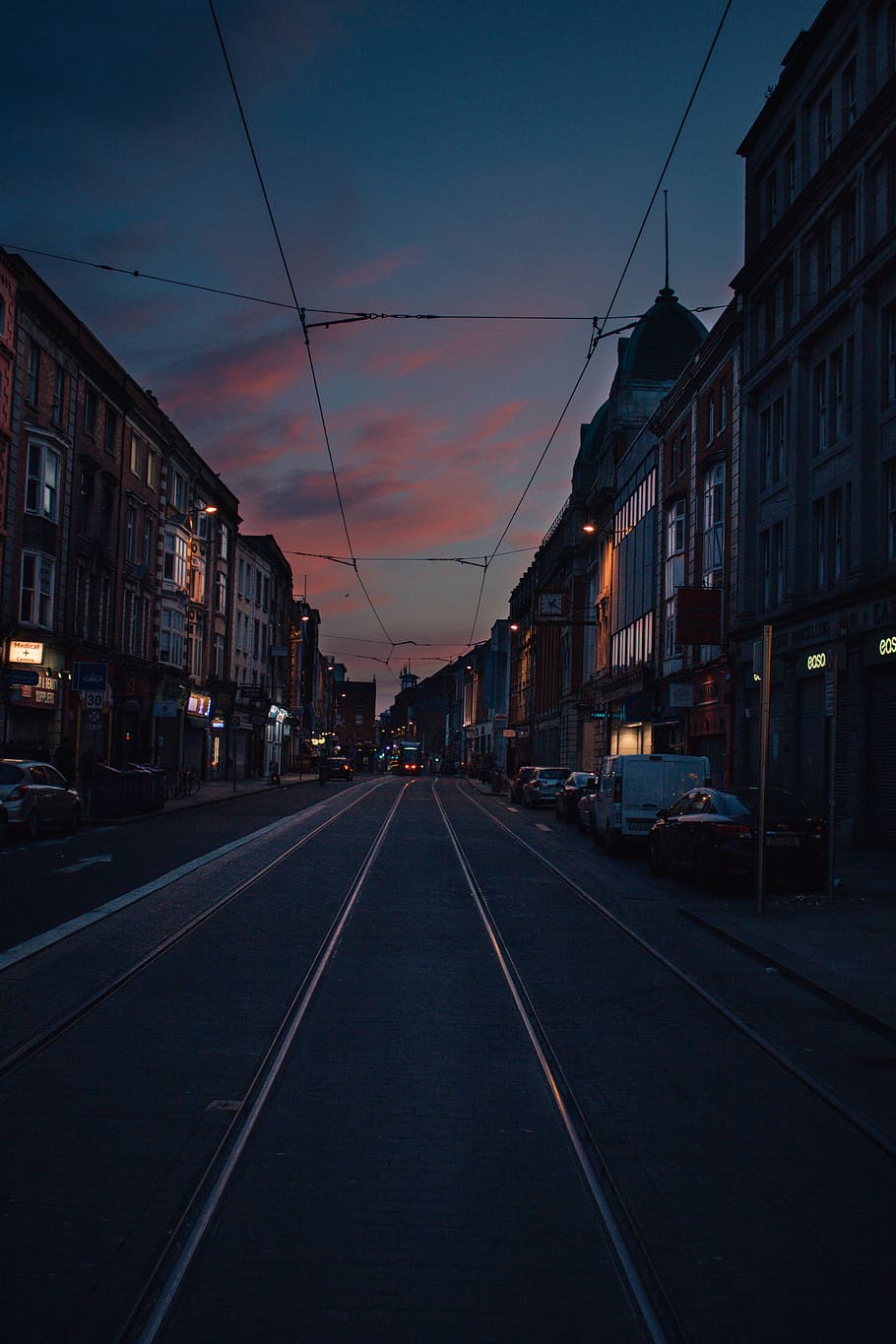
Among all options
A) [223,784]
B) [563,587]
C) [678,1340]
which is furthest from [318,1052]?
[563,587]

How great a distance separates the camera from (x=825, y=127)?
97.3 feet

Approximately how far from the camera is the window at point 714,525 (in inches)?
1471

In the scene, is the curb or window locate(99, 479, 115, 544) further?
window locate(99, 479, 115, 544)

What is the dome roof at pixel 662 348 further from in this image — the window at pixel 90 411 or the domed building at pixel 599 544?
the window at pixel 90 411

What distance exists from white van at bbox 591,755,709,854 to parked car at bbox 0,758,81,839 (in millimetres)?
11401

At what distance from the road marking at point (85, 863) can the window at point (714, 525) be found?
21.7 metres

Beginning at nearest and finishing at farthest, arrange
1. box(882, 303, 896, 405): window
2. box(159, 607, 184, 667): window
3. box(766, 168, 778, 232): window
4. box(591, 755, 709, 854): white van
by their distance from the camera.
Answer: box(591, 755, 709, 854): white van < box(882, 303, 896, 405): window < box(766, 168, 778, 232): window < box(159, 607, 184, 667): window

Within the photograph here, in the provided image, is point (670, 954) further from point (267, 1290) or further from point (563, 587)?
point (563, 587)

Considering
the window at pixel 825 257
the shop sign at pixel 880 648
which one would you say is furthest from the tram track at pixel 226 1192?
the window at pixel 825 257

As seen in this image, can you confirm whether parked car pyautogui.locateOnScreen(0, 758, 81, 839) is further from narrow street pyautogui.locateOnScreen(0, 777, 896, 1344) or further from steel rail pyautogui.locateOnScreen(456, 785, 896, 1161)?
steel rail pyautogui.locateOnScreen(456, 785, 896, 1161)

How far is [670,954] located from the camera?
1198 cm

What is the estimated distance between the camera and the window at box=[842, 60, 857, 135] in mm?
27744

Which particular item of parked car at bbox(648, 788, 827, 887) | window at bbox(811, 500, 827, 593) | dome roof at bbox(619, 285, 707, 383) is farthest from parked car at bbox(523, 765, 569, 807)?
parked car at bbox(648, 788, 827, 887)

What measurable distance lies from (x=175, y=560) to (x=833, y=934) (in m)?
43.9
